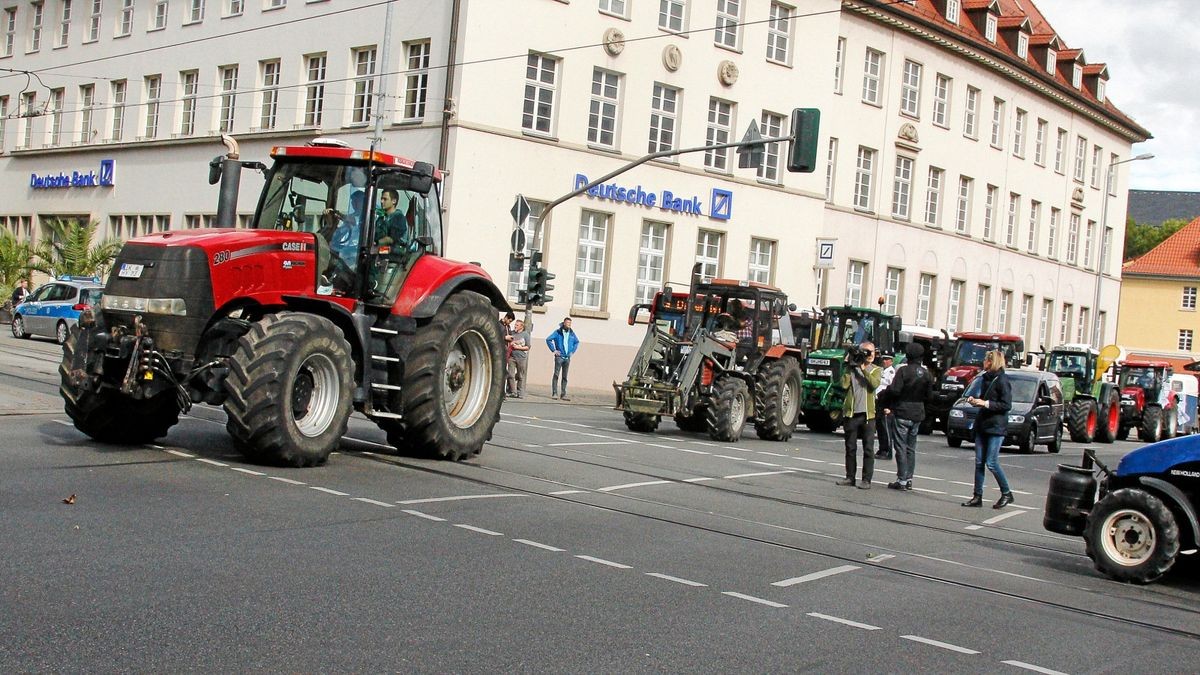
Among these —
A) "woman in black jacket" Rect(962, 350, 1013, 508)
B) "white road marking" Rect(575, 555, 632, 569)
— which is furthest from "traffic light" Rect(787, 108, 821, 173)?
"white road marking" Rect(575, 555, 632, 569)

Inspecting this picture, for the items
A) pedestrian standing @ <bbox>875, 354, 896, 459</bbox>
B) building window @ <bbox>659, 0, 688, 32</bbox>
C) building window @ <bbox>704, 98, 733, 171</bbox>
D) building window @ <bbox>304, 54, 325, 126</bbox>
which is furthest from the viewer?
building window @ <bbox>704, 98, 733, 171</bbox>

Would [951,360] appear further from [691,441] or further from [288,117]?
[288,117]

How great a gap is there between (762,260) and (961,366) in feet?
31.3

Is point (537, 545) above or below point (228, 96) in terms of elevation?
below

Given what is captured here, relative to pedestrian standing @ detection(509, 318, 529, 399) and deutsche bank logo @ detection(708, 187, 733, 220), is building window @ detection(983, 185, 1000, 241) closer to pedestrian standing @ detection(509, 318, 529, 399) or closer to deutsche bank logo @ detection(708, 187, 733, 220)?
deutsche bank logo @ detection(708, 187, 733, 220)

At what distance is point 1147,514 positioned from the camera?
993 centimetres

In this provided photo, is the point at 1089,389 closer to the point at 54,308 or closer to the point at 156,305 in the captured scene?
the point at 54,308

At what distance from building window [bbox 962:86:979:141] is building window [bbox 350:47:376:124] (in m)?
25.6

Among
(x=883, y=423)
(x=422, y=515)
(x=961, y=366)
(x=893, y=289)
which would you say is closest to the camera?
(x=422, y=515)

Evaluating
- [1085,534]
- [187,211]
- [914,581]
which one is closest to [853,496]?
[1085,534]

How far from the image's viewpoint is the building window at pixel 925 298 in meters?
50.4

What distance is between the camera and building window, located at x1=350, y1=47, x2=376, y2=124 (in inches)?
1374

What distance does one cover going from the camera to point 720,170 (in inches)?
1551

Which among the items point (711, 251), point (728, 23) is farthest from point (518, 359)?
point (728, 23)
